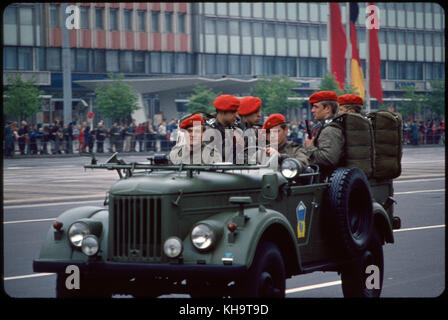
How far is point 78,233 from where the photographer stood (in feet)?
23.0

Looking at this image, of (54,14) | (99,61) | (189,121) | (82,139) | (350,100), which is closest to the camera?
(189,121)

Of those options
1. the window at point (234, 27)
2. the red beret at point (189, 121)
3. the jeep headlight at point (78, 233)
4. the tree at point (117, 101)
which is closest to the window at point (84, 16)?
the tree at point (117, 101)

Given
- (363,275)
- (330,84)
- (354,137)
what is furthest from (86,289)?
(330,84)

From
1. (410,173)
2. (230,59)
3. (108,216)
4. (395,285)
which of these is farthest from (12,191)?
(230,59)

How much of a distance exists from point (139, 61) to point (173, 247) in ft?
231

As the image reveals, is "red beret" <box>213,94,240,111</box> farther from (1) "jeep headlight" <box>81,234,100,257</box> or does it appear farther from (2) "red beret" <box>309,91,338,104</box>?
(1) "jeep headlight" <box>81,234,100,257</box>

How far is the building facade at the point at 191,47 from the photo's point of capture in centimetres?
6681

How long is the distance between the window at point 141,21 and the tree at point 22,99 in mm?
21294

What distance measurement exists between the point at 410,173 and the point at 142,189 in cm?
2566

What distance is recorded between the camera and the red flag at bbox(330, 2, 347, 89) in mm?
57875

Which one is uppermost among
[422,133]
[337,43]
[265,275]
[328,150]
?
[337,43]

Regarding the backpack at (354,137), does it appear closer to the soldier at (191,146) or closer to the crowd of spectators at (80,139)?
the soldier at (191,146)

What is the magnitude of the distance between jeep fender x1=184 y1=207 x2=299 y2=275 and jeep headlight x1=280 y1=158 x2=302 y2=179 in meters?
0.40

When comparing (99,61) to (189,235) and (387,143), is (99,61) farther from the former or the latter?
(189,235)
